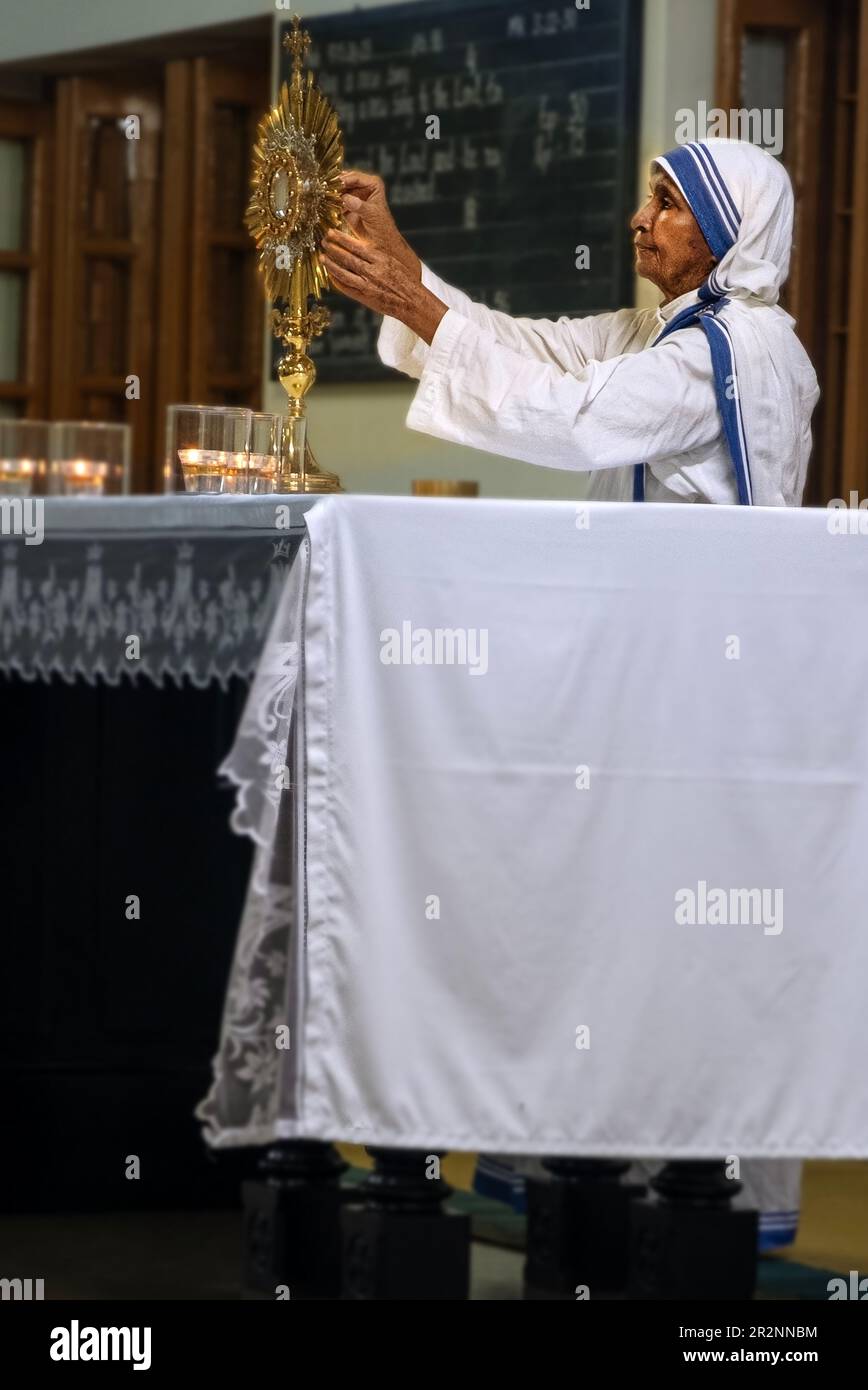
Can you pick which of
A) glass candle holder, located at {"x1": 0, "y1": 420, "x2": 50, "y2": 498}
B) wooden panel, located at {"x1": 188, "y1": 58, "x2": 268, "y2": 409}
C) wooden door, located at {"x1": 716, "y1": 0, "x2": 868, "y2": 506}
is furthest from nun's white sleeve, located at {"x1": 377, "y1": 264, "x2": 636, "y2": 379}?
wooden panel, located at {"x1": 188, "y1": 58, "x2": 268, "y2": 409}

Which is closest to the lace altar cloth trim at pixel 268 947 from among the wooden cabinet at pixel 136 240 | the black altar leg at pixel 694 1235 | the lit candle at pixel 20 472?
the black altar leg at pixel 694 1235

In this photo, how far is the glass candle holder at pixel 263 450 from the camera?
2811 millimetres

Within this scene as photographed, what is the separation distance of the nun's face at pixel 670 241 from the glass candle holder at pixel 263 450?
1.83 ft

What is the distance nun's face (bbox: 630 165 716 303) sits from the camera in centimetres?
296

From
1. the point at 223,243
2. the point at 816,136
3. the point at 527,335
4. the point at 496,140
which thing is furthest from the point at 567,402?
the point at 223,243

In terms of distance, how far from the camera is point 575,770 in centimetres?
246

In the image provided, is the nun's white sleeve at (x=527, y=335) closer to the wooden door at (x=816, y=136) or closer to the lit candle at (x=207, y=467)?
the lit candle at (x=207, y=467)

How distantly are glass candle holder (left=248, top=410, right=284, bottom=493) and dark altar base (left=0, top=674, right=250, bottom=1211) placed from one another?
63cm

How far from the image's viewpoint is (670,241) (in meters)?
2.98

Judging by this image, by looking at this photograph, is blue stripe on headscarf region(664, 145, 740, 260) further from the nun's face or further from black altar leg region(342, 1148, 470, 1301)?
black altar leg region(342, 1148, 470, 1301)

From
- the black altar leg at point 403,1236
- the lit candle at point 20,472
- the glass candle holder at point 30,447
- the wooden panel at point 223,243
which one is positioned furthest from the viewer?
the wooden panel at point 223,243

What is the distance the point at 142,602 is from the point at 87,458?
261 centimetres

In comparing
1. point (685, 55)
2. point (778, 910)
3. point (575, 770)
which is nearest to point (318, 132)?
point (575, 770)
